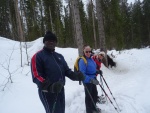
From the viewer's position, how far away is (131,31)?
39.7 m

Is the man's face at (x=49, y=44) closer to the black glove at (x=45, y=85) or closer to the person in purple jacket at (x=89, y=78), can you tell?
the black glove at (x=45, y=85)

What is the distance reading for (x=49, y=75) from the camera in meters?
3.27

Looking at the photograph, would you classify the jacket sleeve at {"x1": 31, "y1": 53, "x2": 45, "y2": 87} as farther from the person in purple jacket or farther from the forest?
the forest

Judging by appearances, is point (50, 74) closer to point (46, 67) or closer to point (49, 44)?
point (46, 67)

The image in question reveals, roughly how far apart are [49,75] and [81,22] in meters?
28.9

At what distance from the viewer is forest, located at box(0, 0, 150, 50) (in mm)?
25203

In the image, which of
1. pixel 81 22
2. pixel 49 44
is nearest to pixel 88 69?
pixel 49 44

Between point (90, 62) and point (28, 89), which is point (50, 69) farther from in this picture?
point (28, 89)

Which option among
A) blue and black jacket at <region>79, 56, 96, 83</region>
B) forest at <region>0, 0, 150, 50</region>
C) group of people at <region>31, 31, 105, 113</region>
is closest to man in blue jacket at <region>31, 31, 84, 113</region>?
group of people at <region>31, 31, 105, 113</region>

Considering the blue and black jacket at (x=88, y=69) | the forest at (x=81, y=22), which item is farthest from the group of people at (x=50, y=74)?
the forest at (x=81, y=22)

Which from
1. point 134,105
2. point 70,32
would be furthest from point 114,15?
point 134,105

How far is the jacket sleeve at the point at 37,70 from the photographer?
3.04 meters

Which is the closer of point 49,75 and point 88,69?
point 49,75

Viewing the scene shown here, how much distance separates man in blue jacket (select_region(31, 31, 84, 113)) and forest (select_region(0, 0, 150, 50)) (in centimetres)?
1837
